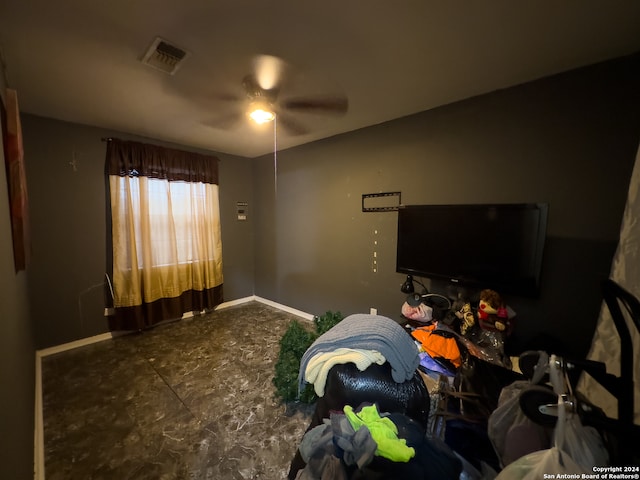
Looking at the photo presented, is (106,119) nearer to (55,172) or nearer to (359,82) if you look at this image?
(55,172)

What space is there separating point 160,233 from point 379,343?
294 centimetres

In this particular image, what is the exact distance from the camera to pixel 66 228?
241cm

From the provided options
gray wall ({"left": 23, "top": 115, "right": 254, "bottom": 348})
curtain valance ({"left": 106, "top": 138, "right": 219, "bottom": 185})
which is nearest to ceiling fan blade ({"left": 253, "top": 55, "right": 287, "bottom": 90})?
curtain valance ({"left": 106, "top": 138, "right": 219, "bottom": 185})

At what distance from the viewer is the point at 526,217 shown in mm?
1533

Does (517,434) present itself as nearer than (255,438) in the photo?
Yes

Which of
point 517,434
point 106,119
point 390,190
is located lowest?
point 517,434

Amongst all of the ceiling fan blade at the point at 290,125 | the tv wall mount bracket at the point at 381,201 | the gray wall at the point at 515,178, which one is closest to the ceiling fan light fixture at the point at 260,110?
the ceiling fan blade at the point at 290,125

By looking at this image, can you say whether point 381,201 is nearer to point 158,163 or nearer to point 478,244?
point 478,244

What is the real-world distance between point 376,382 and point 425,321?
3.88ft

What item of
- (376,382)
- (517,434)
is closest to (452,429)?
(517,434)

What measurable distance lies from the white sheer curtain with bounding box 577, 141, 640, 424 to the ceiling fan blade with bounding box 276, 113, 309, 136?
227 centimetres

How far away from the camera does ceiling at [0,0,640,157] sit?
3.66 ft

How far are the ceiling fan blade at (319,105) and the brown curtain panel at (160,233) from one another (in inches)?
69.8

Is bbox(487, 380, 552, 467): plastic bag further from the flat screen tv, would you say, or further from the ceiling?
the ceiling
